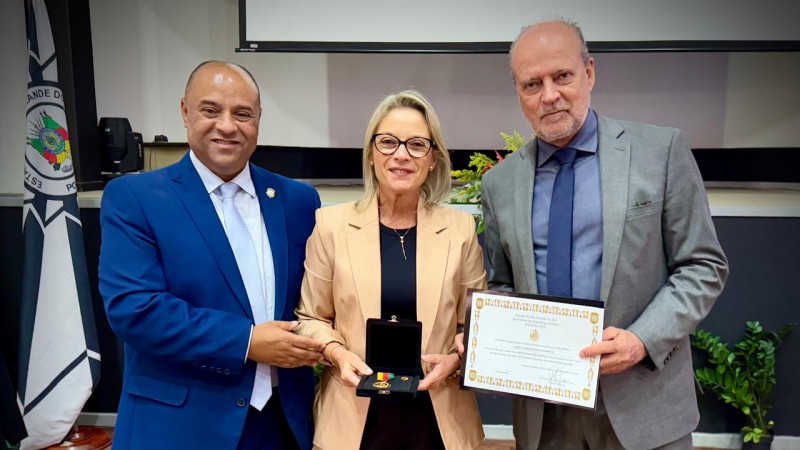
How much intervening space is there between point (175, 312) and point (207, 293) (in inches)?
4.4

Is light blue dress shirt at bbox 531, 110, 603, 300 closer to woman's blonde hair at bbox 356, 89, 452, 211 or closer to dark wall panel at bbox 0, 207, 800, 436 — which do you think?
woman's blonde hair at bbox 356, 89, 452, 211

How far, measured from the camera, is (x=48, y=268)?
3.07 metres

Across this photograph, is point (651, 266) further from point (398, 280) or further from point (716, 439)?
point (716, 439)

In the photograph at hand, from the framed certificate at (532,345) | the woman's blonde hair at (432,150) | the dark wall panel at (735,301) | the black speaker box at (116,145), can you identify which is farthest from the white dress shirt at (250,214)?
the black speaker box at (116,145)

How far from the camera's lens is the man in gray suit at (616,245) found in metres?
1.45

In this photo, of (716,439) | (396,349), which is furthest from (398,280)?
(716,439)

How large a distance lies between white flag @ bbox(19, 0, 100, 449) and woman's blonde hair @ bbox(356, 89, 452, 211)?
7.48 feet

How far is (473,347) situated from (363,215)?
538 mm

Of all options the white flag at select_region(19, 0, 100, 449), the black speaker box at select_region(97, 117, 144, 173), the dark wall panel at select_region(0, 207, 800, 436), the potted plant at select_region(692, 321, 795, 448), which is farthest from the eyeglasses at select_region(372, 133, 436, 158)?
the black speaker box at select_region(97, 117, 144, 173)

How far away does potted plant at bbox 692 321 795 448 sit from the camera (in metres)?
3.15

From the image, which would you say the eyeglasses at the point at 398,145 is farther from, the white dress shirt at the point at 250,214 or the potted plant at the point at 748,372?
the potted plant at the point at 748,372

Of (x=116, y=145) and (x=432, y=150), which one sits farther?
(x=116, y=145)

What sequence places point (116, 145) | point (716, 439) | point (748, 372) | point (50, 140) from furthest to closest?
point (116, 145) < point (716, 439) < point (748, 372) < point (50, 140)

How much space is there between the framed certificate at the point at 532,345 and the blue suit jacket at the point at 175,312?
0.63m
